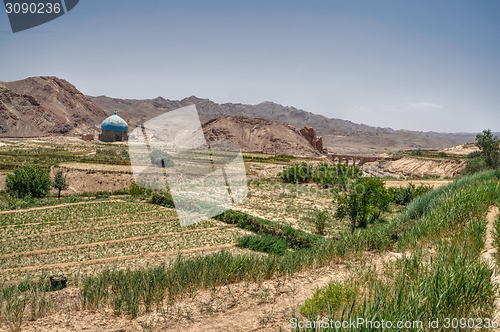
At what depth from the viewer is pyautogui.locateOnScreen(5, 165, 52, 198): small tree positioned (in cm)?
2877

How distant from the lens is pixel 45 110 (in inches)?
4395

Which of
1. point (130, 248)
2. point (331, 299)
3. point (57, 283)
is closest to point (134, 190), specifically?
point (130, 248)

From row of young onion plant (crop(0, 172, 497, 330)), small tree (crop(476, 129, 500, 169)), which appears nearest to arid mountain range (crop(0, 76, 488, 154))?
small tree (crop(476, 129, 500, 169))

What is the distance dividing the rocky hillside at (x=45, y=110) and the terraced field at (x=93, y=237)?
91.0m

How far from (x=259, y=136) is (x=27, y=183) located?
233ft

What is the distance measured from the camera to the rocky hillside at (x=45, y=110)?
3829 inches

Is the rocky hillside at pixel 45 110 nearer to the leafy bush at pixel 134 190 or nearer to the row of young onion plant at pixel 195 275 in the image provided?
the leafy bush at pixel 134 190

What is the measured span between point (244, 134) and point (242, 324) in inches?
3629

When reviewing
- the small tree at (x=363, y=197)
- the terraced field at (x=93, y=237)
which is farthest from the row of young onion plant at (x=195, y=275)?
the small tree at (x=363, y=197)

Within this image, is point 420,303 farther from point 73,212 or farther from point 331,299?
point 73,212

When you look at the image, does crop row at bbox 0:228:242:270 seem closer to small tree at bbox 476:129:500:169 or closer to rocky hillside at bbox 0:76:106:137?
small tree at bbox 476:129:500:169

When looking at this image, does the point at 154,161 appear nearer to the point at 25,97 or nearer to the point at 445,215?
the point at 445,215

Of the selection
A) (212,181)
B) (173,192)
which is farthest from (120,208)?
(212,181)

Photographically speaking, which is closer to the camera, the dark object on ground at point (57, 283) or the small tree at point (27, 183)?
the dark object on ground at point (57, 283)
